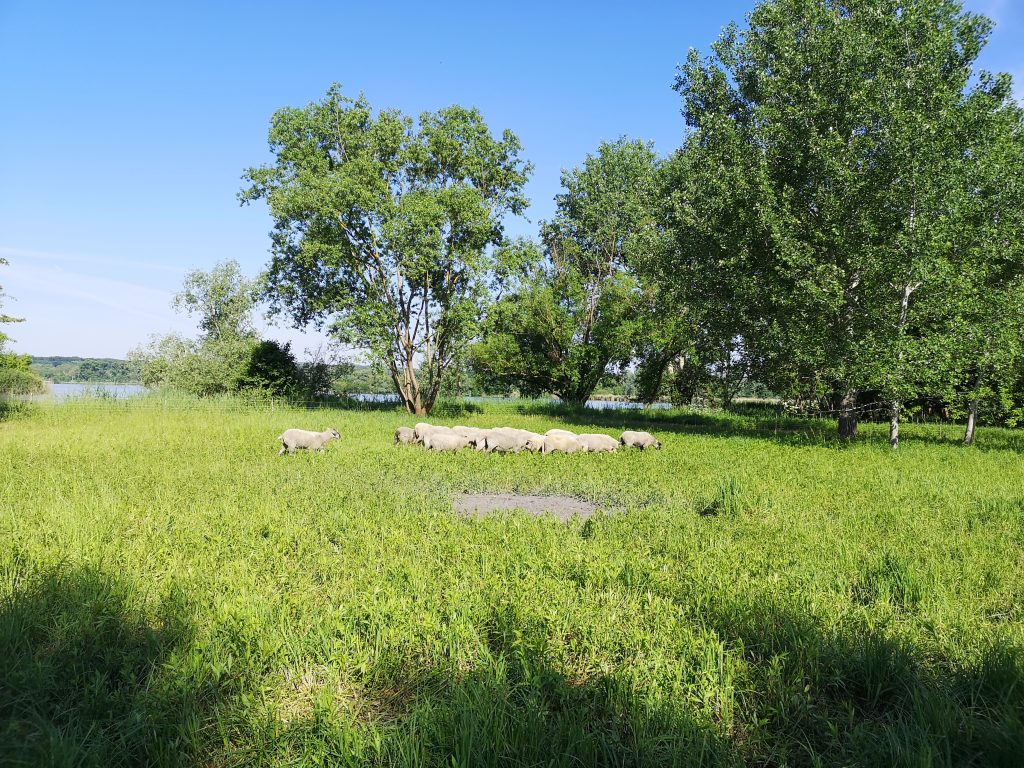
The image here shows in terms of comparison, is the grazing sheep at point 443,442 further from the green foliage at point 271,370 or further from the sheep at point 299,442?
the green foliage at point 271,370

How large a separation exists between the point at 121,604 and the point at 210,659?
134 centimetres

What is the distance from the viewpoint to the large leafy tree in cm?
1612

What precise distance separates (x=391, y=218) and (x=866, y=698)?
84.1ft

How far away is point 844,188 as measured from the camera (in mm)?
17203

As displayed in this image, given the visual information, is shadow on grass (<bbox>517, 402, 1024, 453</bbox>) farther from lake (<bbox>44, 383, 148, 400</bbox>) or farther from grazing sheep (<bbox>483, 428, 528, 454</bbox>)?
lake (<bbox>44, 383, 148, 400</bbox>)

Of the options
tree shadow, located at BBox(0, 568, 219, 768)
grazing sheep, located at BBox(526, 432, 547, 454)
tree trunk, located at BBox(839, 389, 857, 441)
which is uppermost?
tree trunk, located at BBox(839, 389, 857, 441)

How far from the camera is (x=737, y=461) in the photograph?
13.1 metres

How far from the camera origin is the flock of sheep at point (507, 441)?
14.7 m

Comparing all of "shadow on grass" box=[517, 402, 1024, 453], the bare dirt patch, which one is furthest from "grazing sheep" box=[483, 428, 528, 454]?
"shadow on grass" box=[517, 402, 1024, 453]

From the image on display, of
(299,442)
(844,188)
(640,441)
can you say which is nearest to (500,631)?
Result: (299,442)

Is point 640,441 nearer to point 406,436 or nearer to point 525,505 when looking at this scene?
point 406,436

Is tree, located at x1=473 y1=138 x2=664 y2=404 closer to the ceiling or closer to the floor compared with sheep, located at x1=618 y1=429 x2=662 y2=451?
closer to the ceiling

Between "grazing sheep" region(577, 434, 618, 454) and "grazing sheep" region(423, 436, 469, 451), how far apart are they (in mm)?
3431

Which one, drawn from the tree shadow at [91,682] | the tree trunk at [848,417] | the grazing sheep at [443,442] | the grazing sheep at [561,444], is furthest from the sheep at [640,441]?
the tree shadow at [91,682]
